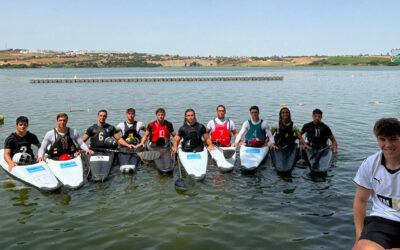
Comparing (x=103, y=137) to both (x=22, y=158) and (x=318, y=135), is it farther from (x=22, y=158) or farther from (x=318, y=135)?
(x=318, y=135)

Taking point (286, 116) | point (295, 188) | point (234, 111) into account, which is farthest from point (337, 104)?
point (295, 188)

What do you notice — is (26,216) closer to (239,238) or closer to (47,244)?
(47,244)

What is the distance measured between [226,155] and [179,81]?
60.5 metres

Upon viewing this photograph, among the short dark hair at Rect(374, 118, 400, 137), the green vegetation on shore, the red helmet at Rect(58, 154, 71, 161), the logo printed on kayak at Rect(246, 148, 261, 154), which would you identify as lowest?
the logo printed on kayak at Rect(246, 148, 261, 154)

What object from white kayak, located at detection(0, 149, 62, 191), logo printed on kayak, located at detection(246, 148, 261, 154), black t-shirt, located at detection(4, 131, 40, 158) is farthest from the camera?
logo printed on kayak, located at detection(246, 148, 261, 154)

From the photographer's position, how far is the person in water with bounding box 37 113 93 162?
1179cm

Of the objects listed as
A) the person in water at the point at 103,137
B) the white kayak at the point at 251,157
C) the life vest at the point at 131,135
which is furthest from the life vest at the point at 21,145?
the white kayak at the point at 251,157

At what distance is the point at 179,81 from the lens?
238ft

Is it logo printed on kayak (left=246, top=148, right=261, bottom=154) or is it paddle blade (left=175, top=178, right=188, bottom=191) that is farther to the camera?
logo printed on kayak (left=246, top=148, right=261, bottom=154)

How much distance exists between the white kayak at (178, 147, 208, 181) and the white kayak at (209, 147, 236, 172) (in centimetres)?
38

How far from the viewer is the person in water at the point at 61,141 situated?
11.8 m

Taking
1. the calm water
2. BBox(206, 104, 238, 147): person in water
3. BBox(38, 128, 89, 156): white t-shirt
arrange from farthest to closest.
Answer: BBox(206, 104, 238, 147): person in water, BBox(38, 128, 89, 156): white t-shirt, the calm water

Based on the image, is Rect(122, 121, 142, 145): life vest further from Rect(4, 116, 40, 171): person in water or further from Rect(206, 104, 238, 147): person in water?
Rect(4, 116, 40, 171): person in water

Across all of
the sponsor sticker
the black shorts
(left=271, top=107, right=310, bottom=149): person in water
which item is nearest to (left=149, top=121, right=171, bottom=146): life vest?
the sponsor sticker
